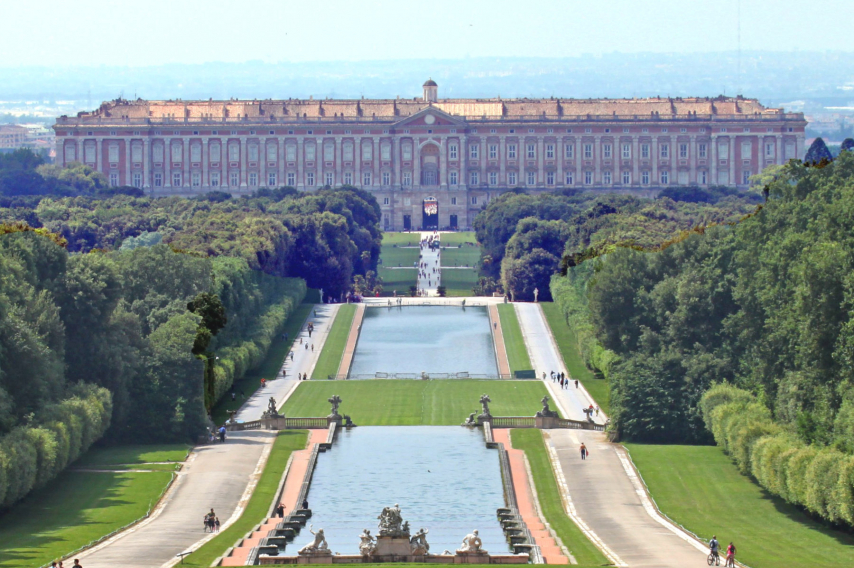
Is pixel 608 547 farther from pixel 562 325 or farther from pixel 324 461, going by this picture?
pixel 562 325

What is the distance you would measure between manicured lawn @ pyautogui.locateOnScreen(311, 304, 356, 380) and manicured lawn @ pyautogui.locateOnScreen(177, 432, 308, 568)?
20961 millimetres

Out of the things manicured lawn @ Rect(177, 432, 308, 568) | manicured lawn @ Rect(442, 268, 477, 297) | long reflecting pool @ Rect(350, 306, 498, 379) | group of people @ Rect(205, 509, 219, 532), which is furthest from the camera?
manicured lawn @ Rect(442, 268, 477, 297)

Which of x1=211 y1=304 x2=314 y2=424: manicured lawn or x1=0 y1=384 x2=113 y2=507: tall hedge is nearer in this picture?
x1=0 y1=384 x2=113 y2=507: tall hedge

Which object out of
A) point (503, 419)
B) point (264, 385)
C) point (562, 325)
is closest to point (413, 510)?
point (503, 419)

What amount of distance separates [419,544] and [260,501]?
10.9 meters

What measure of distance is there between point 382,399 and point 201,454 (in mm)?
18138

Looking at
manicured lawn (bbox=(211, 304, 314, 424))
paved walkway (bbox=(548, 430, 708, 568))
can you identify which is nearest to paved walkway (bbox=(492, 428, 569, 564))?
paved walkway (bbox=(548, 430, 708, 568))

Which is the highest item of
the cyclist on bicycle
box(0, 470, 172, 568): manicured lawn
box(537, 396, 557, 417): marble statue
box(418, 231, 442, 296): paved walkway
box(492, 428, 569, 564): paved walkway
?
box(418, 231, 442, 296): paved walkway

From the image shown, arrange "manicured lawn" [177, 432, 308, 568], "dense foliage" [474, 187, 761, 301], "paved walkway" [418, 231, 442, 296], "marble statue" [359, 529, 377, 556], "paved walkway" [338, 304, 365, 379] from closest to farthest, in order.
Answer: "marble statue" [359, 529, 377, 556] < "manicured lawn" [177, 432, 308, 568] < "paved walkway" [338, 304, 365, 379] < "dense foliage" [474, 187, 761, 301] < "paved walkway" [418, 231, 442, 296]

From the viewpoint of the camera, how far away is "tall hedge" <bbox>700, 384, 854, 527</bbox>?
57.2m

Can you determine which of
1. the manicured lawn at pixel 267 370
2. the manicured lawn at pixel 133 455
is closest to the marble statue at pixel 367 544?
the manicured lawn at pixel 133 455

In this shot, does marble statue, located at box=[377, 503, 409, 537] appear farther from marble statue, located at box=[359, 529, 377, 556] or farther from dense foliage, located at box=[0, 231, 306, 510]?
dense foliage, located at box=[0, 231, 306, 510]

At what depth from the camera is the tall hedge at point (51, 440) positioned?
59719 mm

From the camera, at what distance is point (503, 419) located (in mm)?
81125
